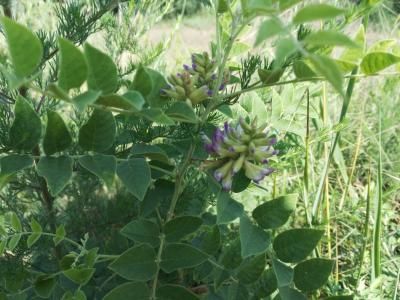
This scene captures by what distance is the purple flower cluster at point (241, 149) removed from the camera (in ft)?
2.25

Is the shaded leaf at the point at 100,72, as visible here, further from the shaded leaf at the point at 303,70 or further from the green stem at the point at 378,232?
the green stem at the point at 378,232

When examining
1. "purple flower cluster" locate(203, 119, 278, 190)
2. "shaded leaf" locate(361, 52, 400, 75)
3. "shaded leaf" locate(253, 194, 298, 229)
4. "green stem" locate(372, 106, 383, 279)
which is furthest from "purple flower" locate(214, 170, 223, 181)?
"green stem" locate(372, 106, 383, 279)

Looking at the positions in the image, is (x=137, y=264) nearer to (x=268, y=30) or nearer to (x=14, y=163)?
(x=14, y=163)

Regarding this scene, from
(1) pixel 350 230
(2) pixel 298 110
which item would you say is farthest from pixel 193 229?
(1) pixel 350 230

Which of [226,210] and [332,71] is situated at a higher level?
[332,71]

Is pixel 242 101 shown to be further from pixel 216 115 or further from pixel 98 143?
pixel 98 143

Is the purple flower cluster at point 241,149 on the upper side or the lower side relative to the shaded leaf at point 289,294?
upper

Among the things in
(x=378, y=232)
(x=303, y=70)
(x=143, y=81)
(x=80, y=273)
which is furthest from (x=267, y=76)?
(x=378, y=232)

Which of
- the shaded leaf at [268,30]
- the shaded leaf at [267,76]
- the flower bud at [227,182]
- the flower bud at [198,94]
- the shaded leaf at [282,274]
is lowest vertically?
the shaded leaf at [282,274]

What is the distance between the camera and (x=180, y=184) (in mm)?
776

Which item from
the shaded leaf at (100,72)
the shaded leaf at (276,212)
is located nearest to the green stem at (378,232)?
the shaded leaf at (276,212)

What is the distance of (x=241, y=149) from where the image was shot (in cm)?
69

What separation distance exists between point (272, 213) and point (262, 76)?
205mm

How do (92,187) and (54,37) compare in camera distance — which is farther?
(92,187)
